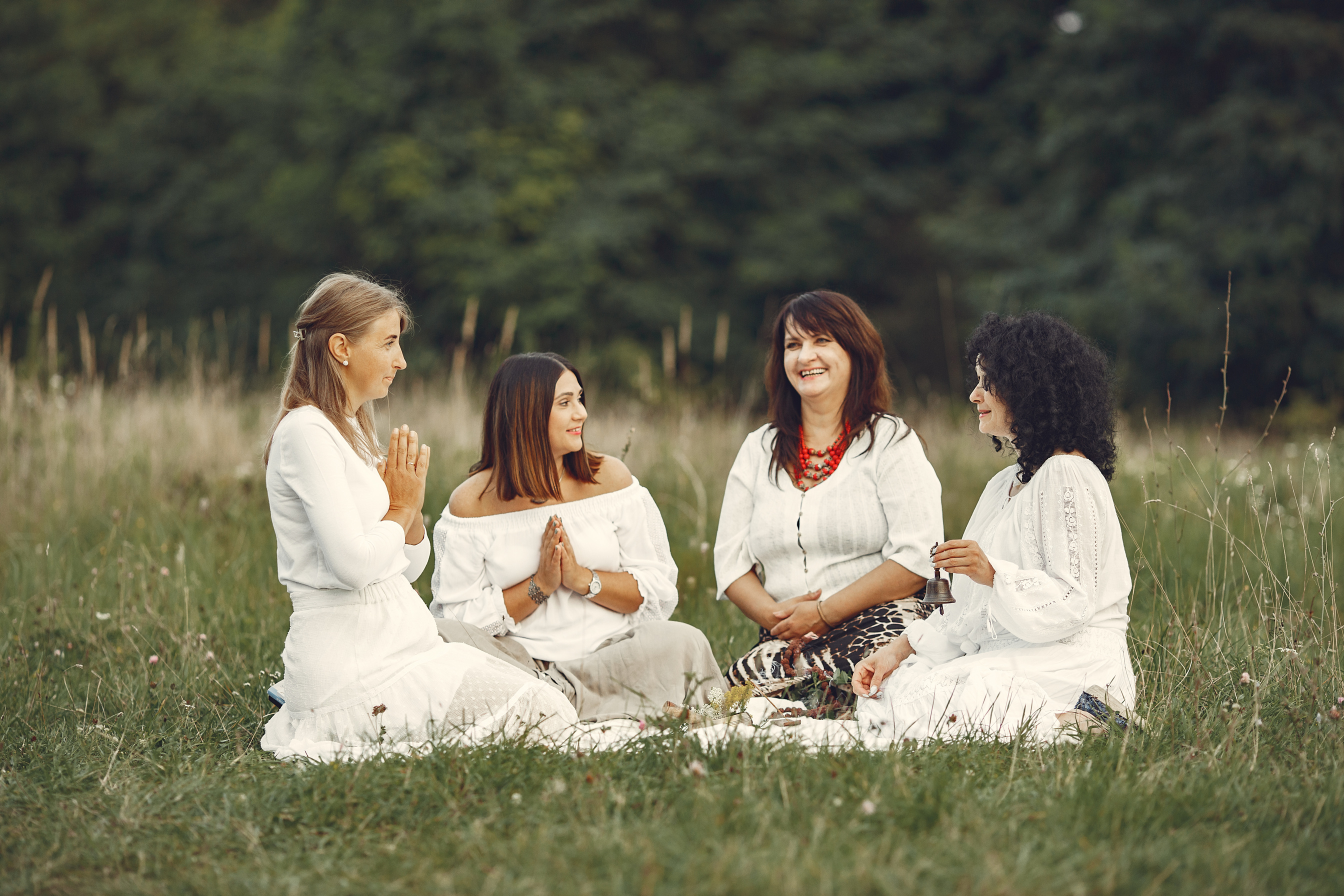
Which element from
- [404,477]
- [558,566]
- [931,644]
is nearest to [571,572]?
[558,566]

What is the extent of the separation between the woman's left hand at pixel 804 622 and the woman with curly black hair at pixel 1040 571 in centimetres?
50

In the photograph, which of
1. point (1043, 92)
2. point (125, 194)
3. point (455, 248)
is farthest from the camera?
point (125, 194)

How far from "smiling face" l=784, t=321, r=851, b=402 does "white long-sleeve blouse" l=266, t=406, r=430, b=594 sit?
5.46 ft

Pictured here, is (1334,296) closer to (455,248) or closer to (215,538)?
(455,248)

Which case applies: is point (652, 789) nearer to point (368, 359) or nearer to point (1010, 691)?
point (1010, 691)

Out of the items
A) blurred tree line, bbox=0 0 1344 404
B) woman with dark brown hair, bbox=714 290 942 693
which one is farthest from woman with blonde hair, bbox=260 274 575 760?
blurred tree line, bbox=0 0 1344 404

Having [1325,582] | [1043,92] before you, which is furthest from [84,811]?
[1043,92]

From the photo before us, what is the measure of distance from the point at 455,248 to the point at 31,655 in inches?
430

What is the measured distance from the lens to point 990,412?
11.8ft

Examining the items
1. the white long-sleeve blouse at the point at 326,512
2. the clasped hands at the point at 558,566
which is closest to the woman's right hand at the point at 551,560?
the clasped hands at the point at 558,566

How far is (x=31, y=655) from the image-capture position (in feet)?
15.1

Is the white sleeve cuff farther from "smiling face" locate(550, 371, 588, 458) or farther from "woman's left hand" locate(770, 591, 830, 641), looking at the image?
"smiling face" locate(550, 371, 588, 458)

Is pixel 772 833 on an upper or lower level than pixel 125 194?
lower

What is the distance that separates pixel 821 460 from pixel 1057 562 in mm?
Answer: 1167
